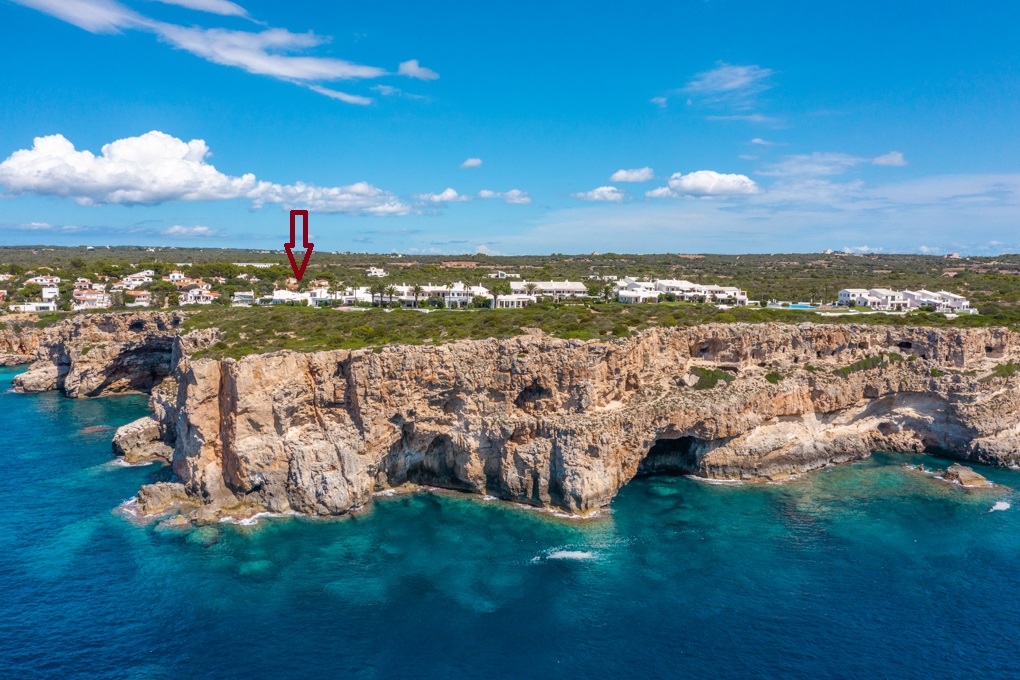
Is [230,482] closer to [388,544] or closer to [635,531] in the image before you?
[388,544]

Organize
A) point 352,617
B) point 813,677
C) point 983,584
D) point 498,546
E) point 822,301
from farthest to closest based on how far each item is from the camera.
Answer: point 822,301
point 498,546
point 983,584
point 352,617
point 813,677

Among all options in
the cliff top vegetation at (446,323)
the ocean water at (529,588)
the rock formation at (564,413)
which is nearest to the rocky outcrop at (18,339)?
the cliff top vegetation at (446,323)

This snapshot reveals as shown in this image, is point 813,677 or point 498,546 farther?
point 498,546

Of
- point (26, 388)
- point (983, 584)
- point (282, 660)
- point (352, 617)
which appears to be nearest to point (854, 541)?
point (983, 584)

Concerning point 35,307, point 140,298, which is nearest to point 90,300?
point 140,298

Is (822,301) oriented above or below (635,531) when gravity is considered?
above

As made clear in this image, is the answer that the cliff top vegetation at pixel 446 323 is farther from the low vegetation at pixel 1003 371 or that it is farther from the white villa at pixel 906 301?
the white villa at pixel 906 301

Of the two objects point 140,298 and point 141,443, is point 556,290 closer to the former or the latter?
point 141,443
